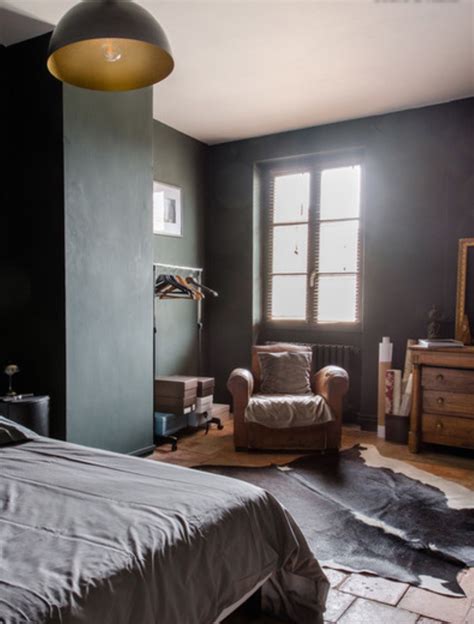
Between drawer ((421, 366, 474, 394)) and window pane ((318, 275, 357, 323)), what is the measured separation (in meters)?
1.21

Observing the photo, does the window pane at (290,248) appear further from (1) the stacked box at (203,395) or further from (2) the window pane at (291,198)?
(1) the stacked box at (203,395)

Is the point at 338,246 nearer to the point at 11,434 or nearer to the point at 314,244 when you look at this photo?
the point at 314,244

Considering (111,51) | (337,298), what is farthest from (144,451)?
(111,51)

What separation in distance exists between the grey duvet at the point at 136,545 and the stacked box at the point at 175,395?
7.18 ft

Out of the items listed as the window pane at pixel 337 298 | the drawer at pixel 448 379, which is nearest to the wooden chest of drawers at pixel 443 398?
the drawer at pixel 448 379

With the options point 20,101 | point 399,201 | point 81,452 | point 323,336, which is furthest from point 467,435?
point 20,101

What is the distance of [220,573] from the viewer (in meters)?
1.48

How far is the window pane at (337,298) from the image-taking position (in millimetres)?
5184

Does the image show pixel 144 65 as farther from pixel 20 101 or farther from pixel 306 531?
pixel 306 531

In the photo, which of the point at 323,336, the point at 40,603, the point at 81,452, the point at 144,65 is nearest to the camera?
the point at 40,603

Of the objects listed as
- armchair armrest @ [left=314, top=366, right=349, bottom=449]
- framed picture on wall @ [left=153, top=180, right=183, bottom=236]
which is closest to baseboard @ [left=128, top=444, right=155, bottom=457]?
armchair armrest @ [left=314, top=366, right=349, bottom=449]

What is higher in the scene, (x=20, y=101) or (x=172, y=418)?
(x=20, y=101)

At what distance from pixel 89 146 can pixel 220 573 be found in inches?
115

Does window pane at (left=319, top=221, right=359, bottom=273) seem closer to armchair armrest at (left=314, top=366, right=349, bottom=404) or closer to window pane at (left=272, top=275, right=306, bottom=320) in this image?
window pane at (left=272, top=275, right=306, bottom=320)
